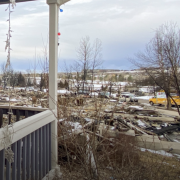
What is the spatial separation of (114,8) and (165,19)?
9.92ft

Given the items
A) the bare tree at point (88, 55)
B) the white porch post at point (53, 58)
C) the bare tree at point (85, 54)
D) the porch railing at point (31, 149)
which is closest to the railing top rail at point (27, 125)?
the porch railing at point (31, 149)

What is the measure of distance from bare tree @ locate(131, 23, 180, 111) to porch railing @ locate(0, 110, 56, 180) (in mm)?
7415

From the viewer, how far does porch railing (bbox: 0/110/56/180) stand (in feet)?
5.42

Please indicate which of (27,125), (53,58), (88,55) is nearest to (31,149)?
(27,125)

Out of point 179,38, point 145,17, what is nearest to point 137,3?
point 145,17

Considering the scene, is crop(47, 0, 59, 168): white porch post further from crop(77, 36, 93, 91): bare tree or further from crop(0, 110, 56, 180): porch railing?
crop(77, 36, 93, 91): bare tree

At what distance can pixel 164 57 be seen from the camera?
948 centimetres

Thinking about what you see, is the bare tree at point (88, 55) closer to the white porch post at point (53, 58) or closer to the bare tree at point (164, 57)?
the bare tree at point (164, 57)

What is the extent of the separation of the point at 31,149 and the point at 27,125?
38 cm

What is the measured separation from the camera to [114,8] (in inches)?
430

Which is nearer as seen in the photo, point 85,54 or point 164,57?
point 164,57

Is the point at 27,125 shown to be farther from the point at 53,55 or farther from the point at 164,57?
the point at 164,57

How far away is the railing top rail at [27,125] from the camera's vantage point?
1.57m

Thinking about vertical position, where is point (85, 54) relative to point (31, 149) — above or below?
above
